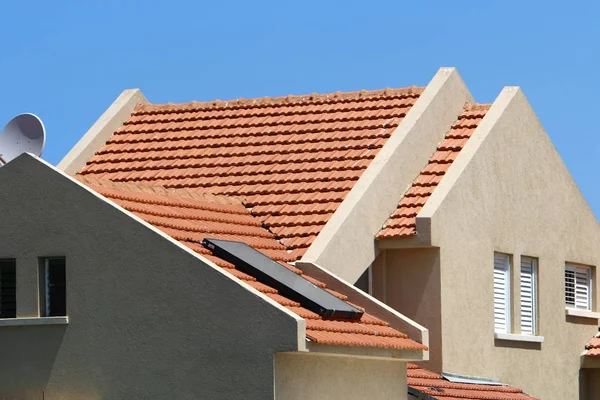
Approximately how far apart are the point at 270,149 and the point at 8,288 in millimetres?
8286

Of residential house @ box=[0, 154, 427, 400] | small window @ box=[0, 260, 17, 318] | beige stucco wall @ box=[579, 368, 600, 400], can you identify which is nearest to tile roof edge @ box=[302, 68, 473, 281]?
residential house @ box=[0, 154, 427, 400]

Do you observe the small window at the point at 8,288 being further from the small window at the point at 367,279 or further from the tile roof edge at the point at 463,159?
the tile roof edge at the point at 463,159

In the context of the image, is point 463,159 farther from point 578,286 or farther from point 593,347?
point 593,347

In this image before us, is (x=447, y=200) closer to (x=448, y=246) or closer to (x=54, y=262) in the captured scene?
(x=448, y=246)

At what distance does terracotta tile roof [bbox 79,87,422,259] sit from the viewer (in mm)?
28969

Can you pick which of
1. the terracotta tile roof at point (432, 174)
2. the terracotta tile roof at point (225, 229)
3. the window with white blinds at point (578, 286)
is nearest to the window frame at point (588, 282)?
the window with white blinds at point (578, 286)

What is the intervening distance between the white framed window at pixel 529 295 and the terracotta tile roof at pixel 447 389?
2541 mm

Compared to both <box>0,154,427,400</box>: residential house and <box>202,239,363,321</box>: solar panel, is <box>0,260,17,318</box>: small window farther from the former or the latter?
<box>202,239,363,321</box>: solar panel

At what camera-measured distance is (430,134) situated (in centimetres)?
3081

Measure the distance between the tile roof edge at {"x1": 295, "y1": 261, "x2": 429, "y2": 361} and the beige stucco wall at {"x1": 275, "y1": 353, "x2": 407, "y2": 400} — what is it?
2.13ft

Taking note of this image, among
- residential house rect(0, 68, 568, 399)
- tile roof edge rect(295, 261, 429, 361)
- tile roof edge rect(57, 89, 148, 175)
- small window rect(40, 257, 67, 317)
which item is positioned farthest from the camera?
tile roof edge rect(57, 89, 148, 175)

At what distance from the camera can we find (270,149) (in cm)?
3138

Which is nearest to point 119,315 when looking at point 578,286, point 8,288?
point 8,288

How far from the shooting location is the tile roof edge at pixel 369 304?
25.7m
